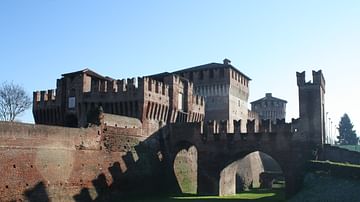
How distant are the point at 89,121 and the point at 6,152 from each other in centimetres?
693

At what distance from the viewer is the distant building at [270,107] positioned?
59.7 metres

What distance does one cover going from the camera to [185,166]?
108 feet

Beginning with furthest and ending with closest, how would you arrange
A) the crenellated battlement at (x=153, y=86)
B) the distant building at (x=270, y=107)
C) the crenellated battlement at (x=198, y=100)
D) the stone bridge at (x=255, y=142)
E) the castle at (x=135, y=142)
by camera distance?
the distant building at (x=270, y=107) → the crenellated battlement at (x=198, y=100) → the crenellated battlement at (x=153, y=86) → the stone bridge at (x=255, y=142) → the castle at (x=135, y=142)

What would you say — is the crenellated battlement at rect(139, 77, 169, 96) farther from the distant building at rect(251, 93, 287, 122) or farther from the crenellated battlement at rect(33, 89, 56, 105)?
the distant building at rect(251, 93, 287, 122)

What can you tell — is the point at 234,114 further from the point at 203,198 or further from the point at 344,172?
the point at 344,172

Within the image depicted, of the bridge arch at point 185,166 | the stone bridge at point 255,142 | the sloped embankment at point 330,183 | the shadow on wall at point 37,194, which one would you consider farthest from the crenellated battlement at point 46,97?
the sloped embankment at point 330,183

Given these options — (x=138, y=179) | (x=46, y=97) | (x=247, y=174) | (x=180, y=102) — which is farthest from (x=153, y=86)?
(x=247, y=174)

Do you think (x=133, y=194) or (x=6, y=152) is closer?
(x=6, y=152)

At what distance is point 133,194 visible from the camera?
26141 mm

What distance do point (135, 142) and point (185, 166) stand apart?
6861 mm

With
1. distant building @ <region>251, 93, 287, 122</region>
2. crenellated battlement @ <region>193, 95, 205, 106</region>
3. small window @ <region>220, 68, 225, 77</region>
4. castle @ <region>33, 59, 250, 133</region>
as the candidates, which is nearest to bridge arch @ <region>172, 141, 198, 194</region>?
castle @ <region>33, 59, 250, 133</region>

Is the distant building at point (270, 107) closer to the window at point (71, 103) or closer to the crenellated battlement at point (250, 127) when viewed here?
the crenellated battlement at point (250, 127)

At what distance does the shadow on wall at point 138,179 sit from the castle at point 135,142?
2.3 inches

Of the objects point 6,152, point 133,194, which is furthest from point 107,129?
point 6,152
